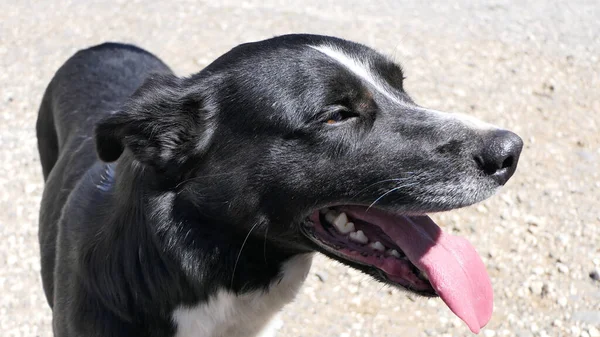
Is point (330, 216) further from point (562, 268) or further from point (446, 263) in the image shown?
point (562, 268)

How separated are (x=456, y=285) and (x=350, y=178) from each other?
0.52 meters

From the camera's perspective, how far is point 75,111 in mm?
3783

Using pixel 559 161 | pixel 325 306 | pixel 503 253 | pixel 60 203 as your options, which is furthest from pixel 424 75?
pixel 60 203

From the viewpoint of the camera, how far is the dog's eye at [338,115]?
8.17ft

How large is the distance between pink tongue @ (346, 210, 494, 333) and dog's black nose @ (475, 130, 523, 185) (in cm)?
33

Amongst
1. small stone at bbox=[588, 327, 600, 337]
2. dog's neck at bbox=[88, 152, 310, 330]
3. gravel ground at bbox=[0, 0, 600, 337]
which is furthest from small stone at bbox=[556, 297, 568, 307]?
dog's neck at bbox=[88, 152, 310, 330]

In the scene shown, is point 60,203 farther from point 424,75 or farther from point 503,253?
point 424,75

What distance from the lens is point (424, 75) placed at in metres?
6.46

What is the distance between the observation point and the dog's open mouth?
256 cm

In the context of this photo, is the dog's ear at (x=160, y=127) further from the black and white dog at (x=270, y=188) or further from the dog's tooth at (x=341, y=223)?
the dog's tooth at (x=341, y=223)

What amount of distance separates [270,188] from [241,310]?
1.51 ft

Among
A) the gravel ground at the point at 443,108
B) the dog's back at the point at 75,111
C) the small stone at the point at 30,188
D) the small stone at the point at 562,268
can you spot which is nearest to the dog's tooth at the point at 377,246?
the dog's back at the point at 75,111

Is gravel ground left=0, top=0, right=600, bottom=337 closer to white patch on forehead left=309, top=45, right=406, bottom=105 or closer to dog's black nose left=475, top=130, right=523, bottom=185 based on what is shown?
white patch on forehead left=309, top=45, right=406, bottom=105

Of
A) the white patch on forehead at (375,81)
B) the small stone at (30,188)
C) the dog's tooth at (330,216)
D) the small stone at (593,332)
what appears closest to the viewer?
the white patch on forehead at (375,81)
